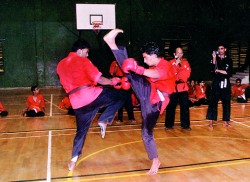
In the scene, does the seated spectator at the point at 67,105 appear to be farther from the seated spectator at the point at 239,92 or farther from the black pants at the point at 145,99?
the seated spectator at the point at 239,92

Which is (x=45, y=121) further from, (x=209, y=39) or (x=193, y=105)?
(x=209, y=39)

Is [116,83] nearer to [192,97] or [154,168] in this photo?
[154,168]

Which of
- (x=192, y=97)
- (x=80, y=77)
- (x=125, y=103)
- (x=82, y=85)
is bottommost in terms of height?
(x=192, y=97)

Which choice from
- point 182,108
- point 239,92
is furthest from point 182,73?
point 239,92

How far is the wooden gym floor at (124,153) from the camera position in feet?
15.0

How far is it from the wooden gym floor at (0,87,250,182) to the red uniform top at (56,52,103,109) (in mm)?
1156

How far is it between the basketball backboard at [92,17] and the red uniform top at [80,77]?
12812mm

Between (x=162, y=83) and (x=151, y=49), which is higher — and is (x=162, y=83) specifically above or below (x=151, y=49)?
below

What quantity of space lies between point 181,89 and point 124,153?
8.21 ft

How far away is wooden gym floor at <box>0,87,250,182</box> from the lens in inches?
180

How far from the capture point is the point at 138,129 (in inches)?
301

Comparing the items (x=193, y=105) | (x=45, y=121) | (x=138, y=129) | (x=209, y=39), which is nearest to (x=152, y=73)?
(x=138, y=129)

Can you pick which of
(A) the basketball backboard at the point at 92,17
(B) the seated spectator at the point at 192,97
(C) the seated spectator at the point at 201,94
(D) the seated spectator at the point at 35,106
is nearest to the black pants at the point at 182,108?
(B) the seated spectator at the point at 192,97

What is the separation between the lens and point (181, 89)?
739 cm
